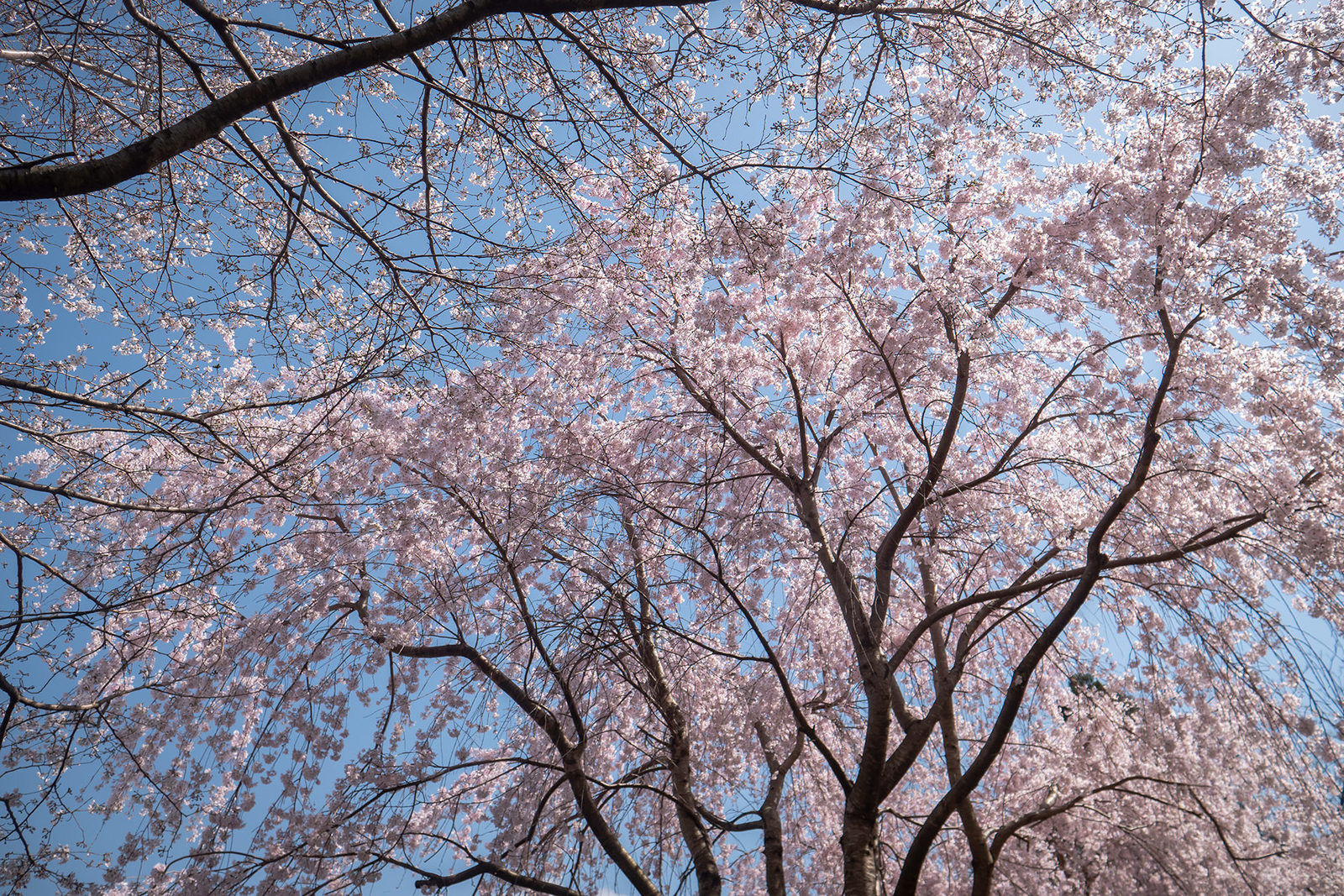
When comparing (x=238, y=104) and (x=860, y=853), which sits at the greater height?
(x=238, y=104)

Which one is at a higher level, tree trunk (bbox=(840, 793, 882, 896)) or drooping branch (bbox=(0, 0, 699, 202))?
drooping branch (bbox=(0, 0, 699, 202))

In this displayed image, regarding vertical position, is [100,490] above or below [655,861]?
above

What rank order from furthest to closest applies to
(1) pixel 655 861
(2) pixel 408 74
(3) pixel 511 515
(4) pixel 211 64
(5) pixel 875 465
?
(5) pixel 875 465
(3) pixel 511 515
(1) pixel 655 861
(4) pixel 211 64
(2) pixel 408 74

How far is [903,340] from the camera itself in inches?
247

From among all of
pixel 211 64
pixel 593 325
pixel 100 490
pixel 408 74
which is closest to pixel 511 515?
pixel 593 325

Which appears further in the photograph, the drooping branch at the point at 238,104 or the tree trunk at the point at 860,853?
the tree trunk at the point at 860,853

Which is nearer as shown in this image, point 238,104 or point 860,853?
point 238,104

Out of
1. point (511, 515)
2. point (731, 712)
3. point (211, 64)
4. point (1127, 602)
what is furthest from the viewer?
point (731, 712)

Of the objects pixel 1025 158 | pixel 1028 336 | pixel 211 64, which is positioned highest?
pixel 1025 158

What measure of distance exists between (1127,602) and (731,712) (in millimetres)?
3467

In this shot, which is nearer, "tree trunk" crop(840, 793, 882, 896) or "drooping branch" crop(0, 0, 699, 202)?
"drooping branch" crop(0, 0, 699, 202)

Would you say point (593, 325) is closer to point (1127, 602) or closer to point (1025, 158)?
point (1025, 158)

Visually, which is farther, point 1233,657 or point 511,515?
point 511,515

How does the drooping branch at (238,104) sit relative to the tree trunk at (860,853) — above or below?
above
